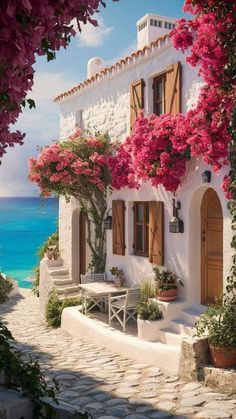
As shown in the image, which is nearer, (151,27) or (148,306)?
(148,306)

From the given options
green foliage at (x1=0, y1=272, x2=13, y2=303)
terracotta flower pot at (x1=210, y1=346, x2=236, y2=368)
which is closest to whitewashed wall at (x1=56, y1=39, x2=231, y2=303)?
terracotta flower pot at (x1=210, y1=346, x2=236, y2=368)

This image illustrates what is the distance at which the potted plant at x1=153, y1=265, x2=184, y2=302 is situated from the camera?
9242 millimetres

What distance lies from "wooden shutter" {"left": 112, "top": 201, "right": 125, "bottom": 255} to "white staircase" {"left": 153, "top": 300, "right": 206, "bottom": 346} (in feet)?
8.56

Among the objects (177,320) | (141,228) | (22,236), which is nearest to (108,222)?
(141,228)

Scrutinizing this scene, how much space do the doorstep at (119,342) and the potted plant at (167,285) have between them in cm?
99

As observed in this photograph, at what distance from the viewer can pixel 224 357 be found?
22.4ft

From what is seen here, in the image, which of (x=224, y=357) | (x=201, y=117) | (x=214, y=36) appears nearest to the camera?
(x=224, y=357)

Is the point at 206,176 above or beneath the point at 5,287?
above

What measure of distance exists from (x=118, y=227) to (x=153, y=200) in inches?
68.5

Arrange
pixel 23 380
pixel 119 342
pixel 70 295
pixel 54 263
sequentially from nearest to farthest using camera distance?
pixel 23 380
pixel 119 342
pixel 70 295
pixel 54 263

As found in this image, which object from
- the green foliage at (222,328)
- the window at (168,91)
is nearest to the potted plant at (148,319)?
the green foliage at (222,328)

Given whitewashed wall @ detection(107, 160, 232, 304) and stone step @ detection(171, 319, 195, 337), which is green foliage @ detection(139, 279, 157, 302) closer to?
whitewashed wall @ detection(107, 160, 232, 304)

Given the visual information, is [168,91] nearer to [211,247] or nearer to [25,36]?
[211,247]

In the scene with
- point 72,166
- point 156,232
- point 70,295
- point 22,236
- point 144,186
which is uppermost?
point 72,166
